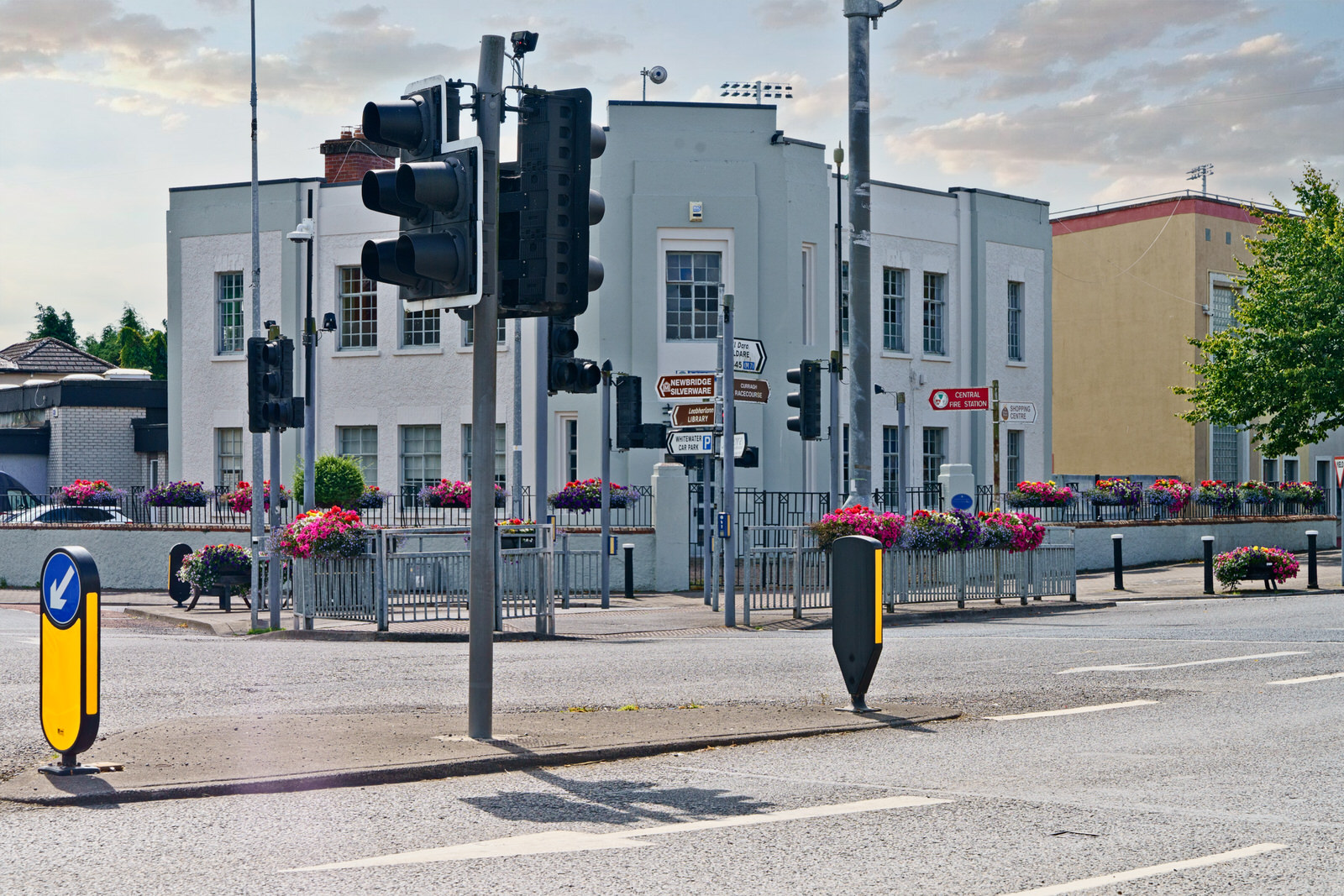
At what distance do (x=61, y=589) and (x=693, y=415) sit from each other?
13.6 m

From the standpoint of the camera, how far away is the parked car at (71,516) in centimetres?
3241

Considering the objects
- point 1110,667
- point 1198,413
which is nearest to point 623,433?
point 1110,667

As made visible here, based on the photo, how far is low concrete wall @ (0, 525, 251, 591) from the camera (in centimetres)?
3098

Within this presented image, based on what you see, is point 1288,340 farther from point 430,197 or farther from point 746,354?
point 430,197

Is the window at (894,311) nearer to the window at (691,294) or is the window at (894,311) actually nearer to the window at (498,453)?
the window at (691,294)

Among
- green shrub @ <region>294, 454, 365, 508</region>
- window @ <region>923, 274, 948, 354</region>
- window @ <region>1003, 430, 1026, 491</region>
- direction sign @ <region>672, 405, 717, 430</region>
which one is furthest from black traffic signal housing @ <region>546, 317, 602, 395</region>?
window @ <region>1003, 430, 1026, 491</region>

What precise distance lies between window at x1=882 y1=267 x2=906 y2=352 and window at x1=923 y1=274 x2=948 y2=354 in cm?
96

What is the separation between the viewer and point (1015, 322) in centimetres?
3962

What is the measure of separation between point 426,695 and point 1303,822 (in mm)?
6786

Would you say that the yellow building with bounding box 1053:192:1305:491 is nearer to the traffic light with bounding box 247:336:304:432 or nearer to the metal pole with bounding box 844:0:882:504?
the metal pole with bounding box 844:0:882:504

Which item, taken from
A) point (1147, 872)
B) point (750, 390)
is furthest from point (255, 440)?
point (1147, 872)

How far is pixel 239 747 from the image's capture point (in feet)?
27.8

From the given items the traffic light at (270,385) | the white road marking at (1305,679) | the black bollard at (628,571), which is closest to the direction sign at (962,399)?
the black bollard at (628,571)

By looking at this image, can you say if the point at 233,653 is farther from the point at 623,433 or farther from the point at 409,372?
the point at 409,372
